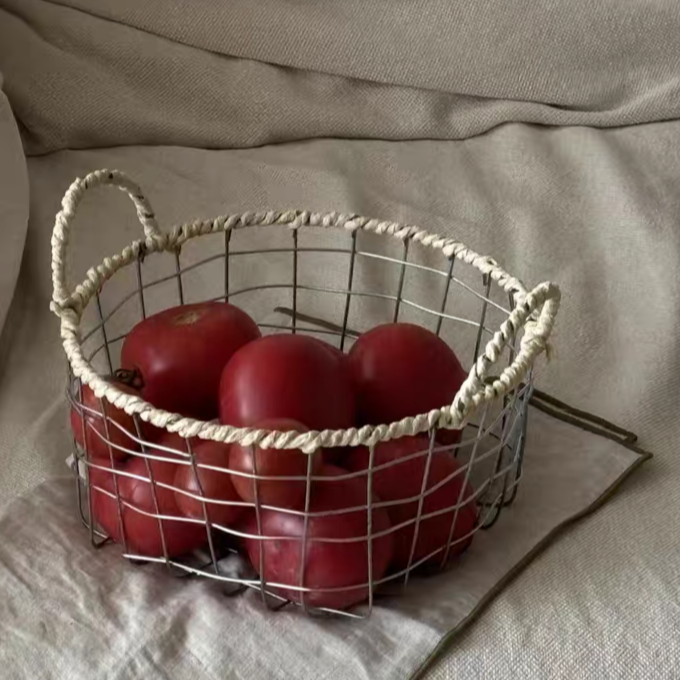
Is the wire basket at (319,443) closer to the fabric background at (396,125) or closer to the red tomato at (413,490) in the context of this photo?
the red tomato at (413,490)

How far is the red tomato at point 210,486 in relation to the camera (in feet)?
1.76

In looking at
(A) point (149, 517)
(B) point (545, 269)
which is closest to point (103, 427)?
(A) point (149, 517)

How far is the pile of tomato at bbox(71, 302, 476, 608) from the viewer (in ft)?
1.74

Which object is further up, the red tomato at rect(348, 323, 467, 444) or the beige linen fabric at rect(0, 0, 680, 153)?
the beige linen fabric at rect(0, 0, 680, 153)

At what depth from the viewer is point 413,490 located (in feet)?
1.85

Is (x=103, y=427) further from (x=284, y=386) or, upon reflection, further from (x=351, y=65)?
(x=351, y=65)

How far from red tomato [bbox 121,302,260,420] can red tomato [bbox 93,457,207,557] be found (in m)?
0.05

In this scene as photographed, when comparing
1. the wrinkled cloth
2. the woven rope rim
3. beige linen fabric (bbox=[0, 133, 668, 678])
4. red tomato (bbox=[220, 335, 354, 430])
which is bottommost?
the wrinkled cloth

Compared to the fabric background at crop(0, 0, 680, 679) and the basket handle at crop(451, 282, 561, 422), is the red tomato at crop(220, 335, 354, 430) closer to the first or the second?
the basket handle at crop(451, 282, 561, 422)

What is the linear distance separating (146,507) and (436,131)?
0.63 m

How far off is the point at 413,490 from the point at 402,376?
0.08m

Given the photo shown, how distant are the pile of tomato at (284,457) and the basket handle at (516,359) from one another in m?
0.04

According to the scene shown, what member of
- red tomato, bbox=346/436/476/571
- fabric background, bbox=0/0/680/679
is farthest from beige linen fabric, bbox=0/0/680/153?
red tomato, bbox=346/436/476/571

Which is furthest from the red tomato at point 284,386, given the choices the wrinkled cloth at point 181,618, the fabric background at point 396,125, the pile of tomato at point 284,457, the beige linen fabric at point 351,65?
the beige linen fabric at point 351,65
